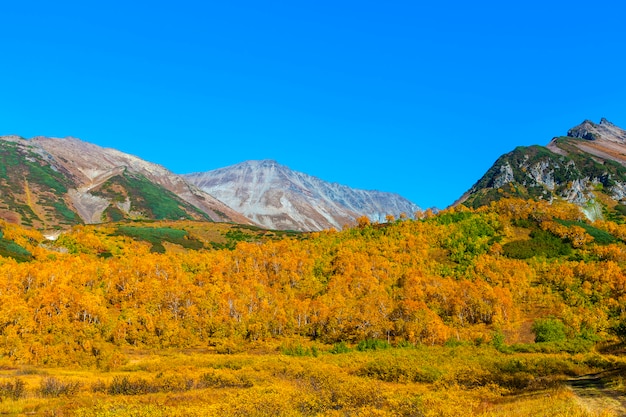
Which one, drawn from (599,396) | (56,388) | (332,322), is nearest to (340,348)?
(332,322)

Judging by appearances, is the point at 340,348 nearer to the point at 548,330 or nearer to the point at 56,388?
the point at 548,330

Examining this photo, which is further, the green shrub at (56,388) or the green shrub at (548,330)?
the green shrub at (548,330)

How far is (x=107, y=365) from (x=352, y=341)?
4151 cm

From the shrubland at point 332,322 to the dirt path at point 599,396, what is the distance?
4.38 ft

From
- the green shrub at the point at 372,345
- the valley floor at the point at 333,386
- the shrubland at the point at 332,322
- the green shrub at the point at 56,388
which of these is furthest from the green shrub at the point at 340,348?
the green shrub at the point at 56,388

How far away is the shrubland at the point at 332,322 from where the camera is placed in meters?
38.9

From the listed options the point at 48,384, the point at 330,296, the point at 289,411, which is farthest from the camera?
the point at 330,296

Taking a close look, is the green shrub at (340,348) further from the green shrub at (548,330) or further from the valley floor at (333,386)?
the green shrub at (548,330)

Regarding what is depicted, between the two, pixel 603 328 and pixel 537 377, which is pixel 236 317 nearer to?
pixel 537 377

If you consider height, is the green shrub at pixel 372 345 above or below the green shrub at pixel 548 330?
below

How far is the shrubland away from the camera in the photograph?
128 ft

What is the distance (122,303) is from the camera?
90938 millimetres

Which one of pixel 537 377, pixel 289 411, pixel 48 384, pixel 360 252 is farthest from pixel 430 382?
pixel 360 252

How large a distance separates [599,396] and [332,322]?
53.4 m
